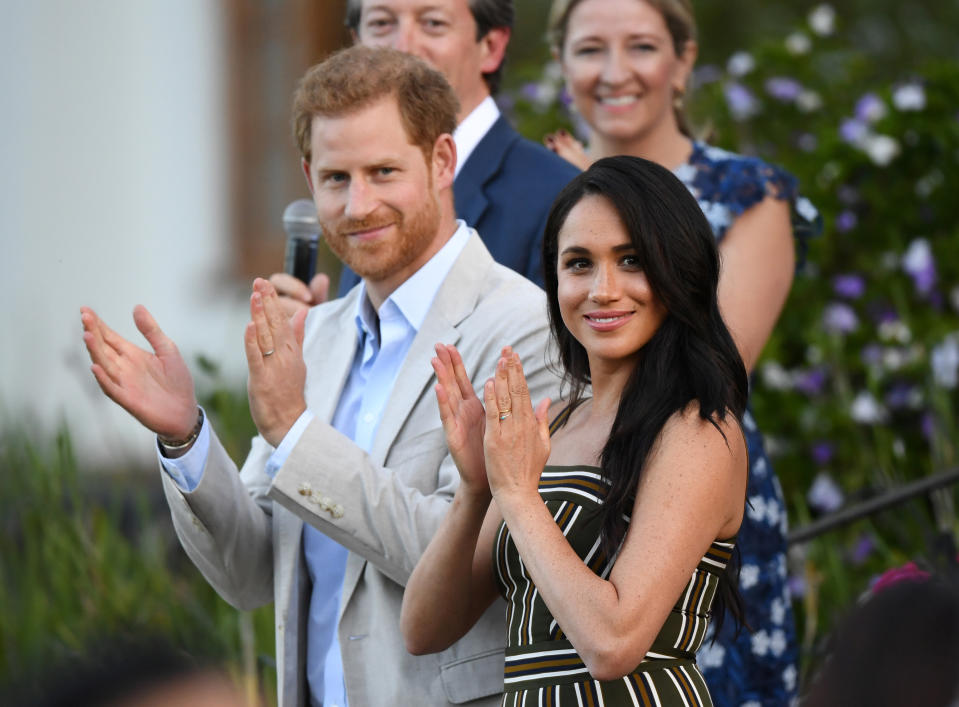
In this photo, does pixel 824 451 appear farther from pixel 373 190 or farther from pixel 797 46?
pixel 373 190

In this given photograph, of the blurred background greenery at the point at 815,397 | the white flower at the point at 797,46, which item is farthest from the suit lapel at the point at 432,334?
the white flower at the point at 797,46

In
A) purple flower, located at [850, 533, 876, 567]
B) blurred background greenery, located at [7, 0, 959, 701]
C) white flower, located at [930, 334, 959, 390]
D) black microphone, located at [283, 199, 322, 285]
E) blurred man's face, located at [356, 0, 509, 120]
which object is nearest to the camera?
black microphone, located at [283, 199, 322, 285]

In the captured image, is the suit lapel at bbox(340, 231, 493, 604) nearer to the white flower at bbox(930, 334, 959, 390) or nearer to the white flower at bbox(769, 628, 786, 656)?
the white flower at bbox(769, 628, 786, 656)

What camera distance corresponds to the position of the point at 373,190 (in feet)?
8.95

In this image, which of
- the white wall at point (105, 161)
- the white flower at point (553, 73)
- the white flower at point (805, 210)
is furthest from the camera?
the white wall at point (105, 161)

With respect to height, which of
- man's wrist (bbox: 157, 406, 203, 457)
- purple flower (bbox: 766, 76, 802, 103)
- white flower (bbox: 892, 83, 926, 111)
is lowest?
man's wrist (bbox: 157, 406, 203, 457)

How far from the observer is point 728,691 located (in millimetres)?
3365

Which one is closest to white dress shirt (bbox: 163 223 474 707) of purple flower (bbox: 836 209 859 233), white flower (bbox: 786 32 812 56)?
purple flower (bbox: 836 209 859 233)

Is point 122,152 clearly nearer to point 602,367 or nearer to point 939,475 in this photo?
point 939,475

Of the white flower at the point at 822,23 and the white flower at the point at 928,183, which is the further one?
the white flower at the point at 822,23

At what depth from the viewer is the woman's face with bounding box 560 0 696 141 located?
145 inches

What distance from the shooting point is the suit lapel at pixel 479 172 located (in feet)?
10.8

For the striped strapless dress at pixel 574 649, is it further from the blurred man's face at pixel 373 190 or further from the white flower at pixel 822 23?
the white flower at pixel 822 23

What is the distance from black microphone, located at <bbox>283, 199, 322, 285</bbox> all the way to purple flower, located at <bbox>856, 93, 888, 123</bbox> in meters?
3.06
